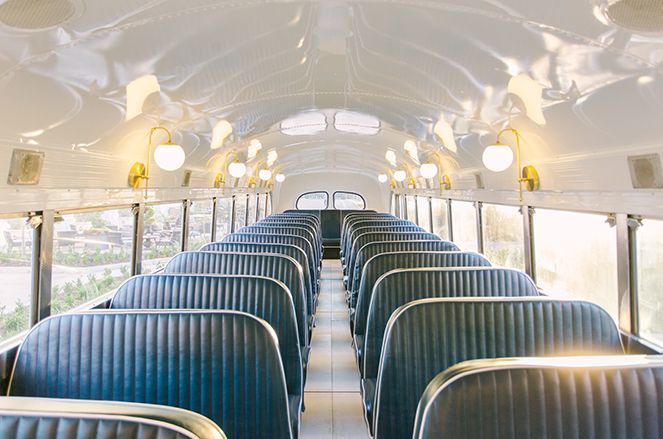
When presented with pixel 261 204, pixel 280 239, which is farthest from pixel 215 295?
pixel 261 204

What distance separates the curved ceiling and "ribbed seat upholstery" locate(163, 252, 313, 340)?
39.1 inches

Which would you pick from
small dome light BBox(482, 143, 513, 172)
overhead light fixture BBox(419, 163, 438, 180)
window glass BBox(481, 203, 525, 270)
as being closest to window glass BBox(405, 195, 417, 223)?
overhead light fixture BBox(419, 163, 438, 180)

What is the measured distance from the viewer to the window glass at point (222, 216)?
6.99m

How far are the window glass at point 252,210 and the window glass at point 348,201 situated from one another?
367 centimetres

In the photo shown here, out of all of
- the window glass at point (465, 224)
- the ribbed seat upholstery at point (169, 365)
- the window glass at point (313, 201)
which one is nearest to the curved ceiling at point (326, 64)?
the ribbed seat upholstery at point (169, 365)

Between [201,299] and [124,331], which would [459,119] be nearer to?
[201,299]

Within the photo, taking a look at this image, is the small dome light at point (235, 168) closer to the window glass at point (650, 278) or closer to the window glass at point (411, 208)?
the window glass at point (650, 278)

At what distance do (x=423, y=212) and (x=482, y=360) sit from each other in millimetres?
8157

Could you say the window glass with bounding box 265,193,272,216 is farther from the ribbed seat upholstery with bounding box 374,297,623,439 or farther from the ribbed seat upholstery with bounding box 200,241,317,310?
the ribbed seat upholstery with bounding box 374,297,623,439

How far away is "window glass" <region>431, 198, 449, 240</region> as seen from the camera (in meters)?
7.48

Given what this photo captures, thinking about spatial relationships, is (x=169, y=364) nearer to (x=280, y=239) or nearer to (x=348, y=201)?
(x=280, y=239)

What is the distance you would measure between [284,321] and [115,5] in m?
1.71

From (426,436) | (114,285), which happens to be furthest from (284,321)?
(114,285)

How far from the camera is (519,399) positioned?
121 centimetres
